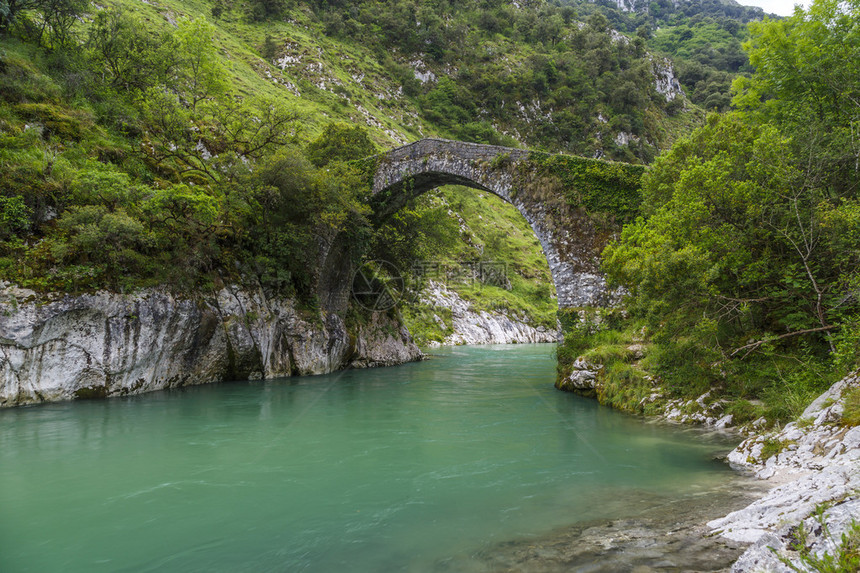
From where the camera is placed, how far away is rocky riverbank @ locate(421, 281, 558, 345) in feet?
130

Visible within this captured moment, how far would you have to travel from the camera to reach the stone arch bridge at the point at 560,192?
49.6ft

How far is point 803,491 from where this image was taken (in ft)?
10.7

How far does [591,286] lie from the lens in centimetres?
1486

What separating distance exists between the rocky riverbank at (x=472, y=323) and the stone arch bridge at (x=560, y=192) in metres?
20.3

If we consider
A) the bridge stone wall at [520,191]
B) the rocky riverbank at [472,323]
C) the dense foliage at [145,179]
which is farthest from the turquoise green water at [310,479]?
the rocky riverbank at [472,323]

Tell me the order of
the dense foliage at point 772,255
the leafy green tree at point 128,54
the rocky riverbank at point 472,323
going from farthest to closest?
the rocky riverbank at point 472,323 < the leafy green tree at point 128,54 < the dense foliage at point 772,255

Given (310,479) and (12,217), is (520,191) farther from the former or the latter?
(12,217)

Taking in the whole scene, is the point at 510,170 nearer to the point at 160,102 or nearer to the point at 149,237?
the point at 149,237

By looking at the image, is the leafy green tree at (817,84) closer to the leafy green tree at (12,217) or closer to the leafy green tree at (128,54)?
the leafy green tree at (12,217)

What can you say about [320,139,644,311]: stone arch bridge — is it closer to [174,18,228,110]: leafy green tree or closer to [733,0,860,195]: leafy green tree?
[733,0,860,195]: leafy green tree

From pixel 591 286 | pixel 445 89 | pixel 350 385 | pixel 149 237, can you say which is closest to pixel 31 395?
pixel 149 237

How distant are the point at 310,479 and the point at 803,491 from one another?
5310 millimetres

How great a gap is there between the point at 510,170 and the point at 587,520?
14.6 meters

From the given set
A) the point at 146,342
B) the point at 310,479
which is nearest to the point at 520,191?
the point at 146,342
